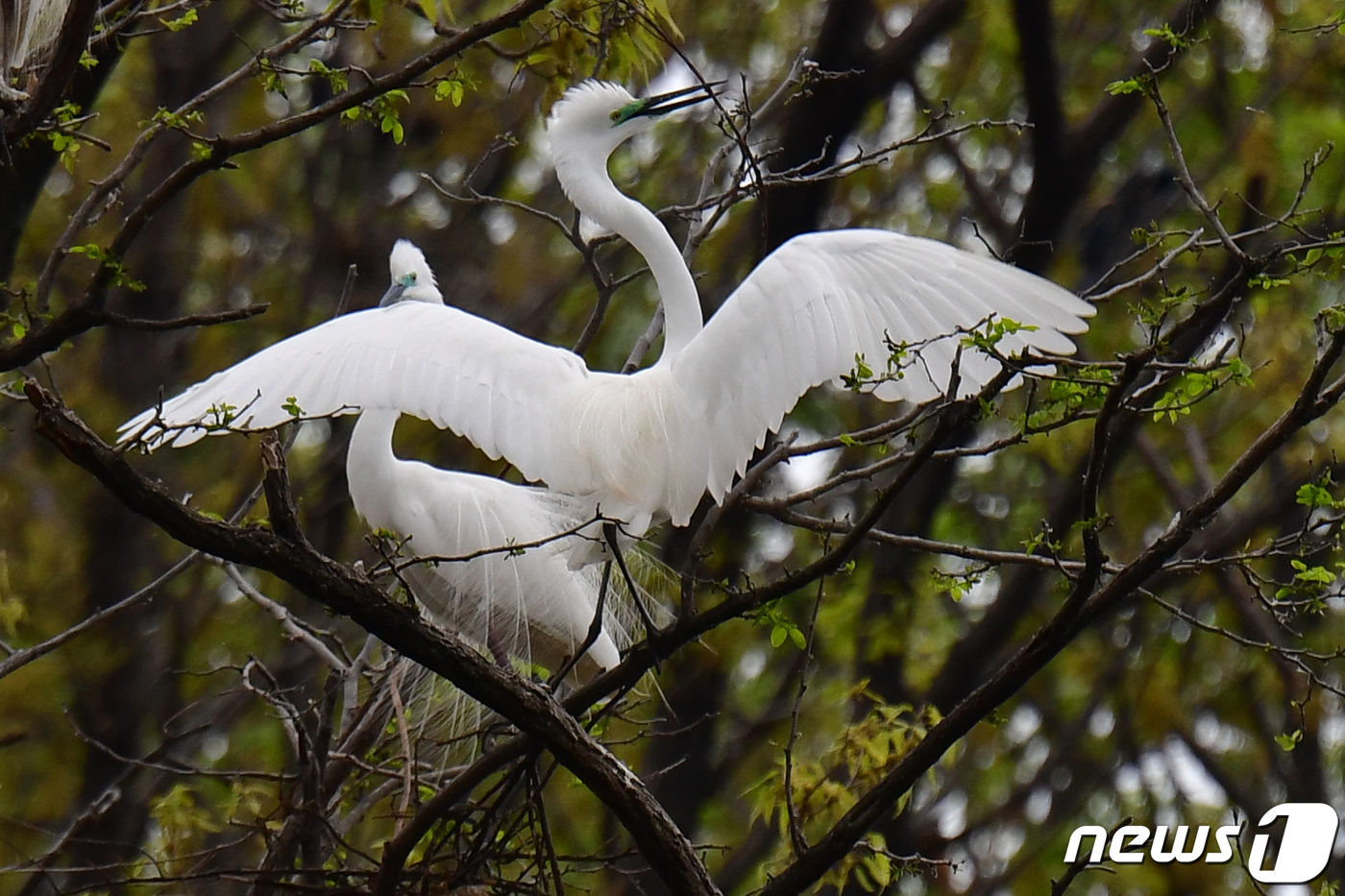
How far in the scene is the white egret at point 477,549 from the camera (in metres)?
4.02

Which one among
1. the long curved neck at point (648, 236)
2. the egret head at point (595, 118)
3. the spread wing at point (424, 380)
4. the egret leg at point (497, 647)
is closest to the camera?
the spread wing at point (424, 380)

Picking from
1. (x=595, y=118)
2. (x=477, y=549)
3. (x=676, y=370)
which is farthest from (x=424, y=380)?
(x=595, y=118)

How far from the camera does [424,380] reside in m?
3.19

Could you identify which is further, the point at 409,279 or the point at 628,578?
the point at 409,279

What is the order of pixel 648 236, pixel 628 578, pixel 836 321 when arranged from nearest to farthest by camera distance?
1. pixel 628 578
2. pixel 836 321
3. pixel 648 236

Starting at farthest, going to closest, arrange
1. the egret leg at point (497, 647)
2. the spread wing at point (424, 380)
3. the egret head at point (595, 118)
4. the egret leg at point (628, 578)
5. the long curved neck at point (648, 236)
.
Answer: the egret leg at point (497, 647) < the egret head at point (595, 118) < the long curved neck at point (648, 236) < the spread wing at point (424, 380) < the egret leg at point (628, 578)

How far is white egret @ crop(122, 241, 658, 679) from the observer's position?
402 cm

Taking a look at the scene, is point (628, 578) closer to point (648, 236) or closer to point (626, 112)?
point (648, 236)

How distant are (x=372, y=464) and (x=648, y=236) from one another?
2.99 feet

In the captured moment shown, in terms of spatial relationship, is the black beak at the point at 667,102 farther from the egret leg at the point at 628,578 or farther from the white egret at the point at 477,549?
the egret leg at the point at 628,578

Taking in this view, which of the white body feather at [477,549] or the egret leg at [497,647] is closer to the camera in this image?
the white body feather at [477,549]

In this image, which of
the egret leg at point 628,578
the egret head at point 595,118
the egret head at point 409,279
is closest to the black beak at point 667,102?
the egret head at point 595,118

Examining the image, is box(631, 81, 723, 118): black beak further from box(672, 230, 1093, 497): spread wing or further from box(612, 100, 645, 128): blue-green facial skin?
box(672, 230, 1093, 497): spread wing

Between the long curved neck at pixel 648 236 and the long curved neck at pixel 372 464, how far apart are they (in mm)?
729
